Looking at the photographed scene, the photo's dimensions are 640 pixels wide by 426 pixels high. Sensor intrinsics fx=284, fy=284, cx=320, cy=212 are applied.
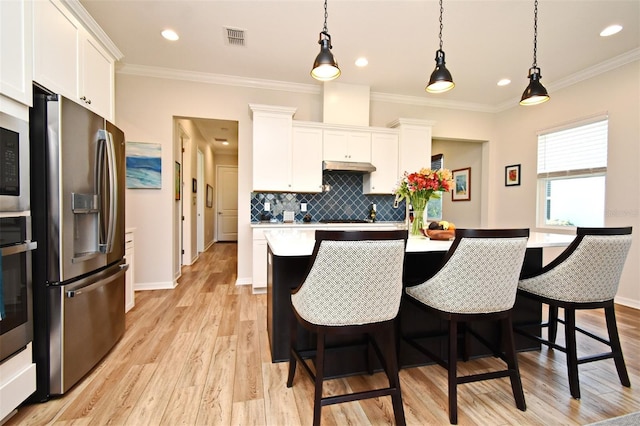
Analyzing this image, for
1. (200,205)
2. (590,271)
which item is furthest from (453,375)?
(200,205)

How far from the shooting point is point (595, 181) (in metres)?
3.63

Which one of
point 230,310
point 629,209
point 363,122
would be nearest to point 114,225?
point 230,310

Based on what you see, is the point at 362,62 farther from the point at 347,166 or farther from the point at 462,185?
the point at 462,185

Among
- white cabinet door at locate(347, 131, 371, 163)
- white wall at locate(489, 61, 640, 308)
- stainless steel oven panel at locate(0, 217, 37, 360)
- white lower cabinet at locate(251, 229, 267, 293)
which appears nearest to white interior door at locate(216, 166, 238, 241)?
white lower cabinet at locate(251, 229, 267, 293)

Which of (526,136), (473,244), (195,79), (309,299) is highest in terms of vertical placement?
(195,79)

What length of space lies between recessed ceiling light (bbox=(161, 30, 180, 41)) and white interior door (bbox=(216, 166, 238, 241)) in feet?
19.2

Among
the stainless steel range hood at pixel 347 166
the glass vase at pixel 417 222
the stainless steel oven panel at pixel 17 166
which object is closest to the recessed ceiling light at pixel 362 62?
the stainless steel range hood at pixel 347 166

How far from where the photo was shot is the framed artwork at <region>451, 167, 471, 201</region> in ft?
18.0

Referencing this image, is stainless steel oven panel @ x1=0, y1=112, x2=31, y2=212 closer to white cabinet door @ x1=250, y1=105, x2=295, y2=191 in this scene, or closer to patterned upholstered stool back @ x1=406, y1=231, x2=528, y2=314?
patterned upholstered stool back @ x1=406, y1=231, x2=528, y2=314

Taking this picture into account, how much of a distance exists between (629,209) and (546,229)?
3.06 ft

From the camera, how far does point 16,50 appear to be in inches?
58.5

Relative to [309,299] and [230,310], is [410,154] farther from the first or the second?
[309,299]

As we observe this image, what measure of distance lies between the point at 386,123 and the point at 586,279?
11.4ft

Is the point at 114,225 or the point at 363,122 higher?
the point at 363,122
